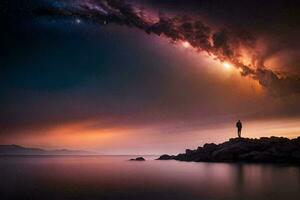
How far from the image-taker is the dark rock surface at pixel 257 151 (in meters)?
84.3

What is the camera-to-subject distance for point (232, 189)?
42.0m

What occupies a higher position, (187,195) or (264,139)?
(264,139)

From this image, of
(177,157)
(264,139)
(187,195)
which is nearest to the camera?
(187,195)

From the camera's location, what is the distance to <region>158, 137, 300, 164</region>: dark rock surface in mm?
84312

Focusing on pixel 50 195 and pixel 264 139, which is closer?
pixel 50 195

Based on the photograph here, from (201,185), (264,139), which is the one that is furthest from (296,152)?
(201,185)

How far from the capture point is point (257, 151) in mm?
89250

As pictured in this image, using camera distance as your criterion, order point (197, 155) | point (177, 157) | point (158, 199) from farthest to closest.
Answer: point (177, 157), point (197, 155), point (158, 199)

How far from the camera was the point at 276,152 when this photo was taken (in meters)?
85.6

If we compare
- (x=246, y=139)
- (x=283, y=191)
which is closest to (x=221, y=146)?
(x=246, y=139)

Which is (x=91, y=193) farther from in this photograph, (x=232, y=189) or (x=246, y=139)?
(x=246, y=139)

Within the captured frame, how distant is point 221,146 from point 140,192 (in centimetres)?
6333

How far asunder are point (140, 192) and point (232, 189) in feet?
36.7

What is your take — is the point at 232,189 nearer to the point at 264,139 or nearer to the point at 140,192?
Result: the point at 140,192
